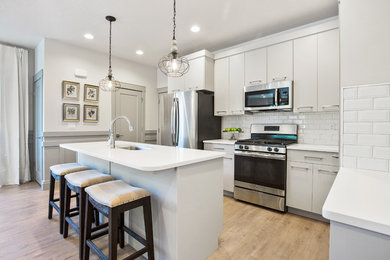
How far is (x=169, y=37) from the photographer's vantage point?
353cm

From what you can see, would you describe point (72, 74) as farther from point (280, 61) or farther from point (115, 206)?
point (280, 61)

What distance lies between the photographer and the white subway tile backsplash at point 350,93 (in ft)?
4.31

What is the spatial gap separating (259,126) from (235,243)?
2027mm

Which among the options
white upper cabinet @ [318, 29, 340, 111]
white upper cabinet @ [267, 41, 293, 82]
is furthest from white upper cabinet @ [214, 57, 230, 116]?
white upper cabinet @ [318, 29, 340, 111]

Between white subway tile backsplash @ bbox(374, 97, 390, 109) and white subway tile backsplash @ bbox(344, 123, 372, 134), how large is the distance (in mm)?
121

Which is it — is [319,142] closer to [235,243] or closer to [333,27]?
[333,27]

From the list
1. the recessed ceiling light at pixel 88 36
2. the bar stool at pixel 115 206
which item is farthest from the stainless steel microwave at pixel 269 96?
the recessed ceiling light at pixel 88 36

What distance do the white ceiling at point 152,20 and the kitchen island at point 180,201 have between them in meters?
2.01

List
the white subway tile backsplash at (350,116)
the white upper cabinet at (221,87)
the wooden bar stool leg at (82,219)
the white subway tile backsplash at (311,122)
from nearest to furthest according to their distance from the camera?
the white subway tile backsplash at (350,116) < the wooden bar stool leg at (82,219) < the white subway tile backsplash at (311,122) < the white upper cabinet at (221,87)

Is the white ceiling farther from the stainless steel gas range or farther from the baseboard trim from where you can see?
the baseboard trim

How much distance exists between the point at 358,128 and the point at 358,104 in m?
0.16

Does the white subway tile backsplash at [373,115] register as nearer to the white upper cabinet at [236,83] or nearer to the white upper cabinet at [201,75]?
the white upper cabinet at [236,83]

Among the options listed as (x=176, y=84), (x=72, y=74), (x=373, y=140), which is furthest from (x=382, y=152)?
(x=72, y=74)

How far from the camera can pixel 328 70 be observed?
8.62 ft
